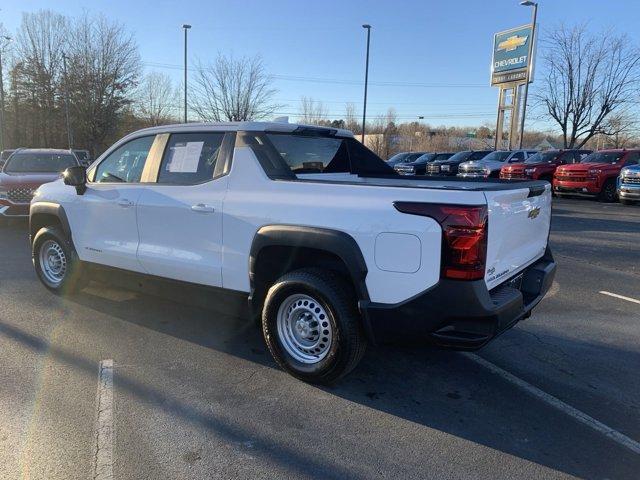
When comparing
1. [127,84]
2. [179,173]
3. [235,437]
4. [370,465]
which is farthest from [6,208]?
[127,84]

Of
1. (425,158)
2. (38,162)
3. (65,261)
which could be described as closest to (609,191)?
(425,158)

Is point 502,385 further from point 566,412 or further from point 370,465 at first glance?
point 370,465

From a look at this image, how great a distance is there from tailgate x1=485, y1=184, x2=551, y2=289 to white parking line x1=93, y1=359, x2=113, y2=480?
7.81 feet

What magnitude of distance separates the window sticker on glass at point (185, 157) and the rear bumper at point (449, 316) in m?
2.01

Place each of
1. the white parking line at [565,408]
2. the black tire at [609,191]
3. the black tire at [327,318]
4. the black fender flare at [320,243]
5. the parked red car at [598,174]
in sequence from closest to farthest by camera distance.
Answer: the white parking line at [565,408]
the black fender flare at [320,243]
the black tire at [327,318]
the parked red car at [598,174]
the black tire at [609,191]

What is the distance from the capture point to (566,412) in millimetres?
3455

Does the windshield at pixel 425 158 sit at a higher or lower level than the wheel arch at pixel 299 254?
higher

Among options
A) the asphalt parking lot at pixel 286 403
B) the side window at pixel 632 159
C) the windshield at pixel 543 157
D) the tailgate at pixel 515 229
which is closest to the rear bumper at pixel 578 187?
the side window at pixel 632 159

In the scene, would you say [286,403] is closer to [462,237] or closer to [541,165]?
[462,237]

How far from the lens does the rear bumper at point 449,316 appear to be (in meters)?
3.05

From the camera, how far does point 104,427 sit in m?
3.16

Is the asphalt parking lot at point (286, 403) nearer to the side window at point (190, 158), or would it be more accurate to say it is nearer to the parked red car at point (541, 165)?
the side window at point (190, 158)

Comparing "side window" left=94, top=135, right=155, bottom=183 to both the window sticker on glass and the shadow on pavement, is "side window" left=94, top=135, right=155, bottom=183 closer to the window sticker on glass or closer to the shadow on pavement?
the window sticker on glass

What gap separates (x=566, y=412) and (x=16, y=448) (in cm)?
338
